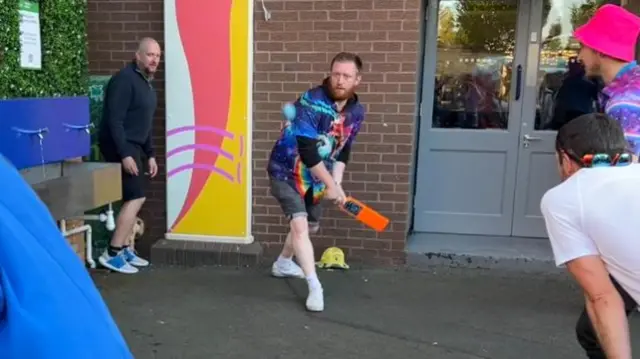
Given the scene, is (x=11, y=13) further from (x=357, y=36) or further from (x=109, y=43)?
(x=357, y=36)

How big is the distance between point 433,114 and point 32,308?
525 cm

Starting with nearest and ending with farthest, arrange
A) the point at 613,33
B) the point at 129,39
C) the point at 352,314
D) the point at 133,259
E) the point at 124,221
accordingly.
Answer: the point at 613,33, the point at 352,314, the point at 124,221, the point at 133,259, the point at 129,39

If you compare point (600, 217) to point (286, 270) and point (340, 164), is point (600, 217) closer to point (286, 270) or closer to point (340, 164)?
point (340, 164)

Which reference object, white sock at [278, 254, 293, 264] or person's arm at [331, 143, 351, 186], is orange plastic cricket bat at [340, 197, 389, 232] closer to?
person's arm at [331, 143, 351, 186]

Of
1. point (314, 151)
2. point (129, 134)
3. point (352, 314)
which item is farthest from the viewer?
point (129, 134)

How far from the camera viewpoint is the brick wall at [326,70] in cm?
540

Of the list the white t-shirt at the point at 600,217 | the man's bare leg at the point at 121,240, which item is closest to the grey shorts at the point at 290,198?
the man's bare leg at the point at 121,240

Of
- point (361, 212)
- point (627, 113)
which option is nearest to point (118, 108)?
point (361, 212)

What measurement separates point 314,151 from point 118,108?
1.76 meters

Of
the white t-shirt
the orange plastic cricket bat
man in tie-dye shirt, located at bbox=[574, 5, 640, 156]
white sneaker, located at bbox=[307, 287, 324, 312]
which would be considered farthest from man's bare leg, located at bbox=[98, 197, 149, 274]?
the white t-shirt

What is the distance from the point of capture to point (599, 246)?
7.06 ft

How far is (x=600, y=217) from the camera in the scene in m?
2.10

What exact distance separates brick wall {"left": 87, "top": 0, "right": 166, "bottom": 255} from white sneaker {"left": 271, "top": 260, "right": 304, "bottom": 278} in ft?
4.22

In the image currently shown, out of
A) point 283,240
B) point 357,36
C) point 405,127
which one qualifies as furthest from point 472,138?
point 283,240
